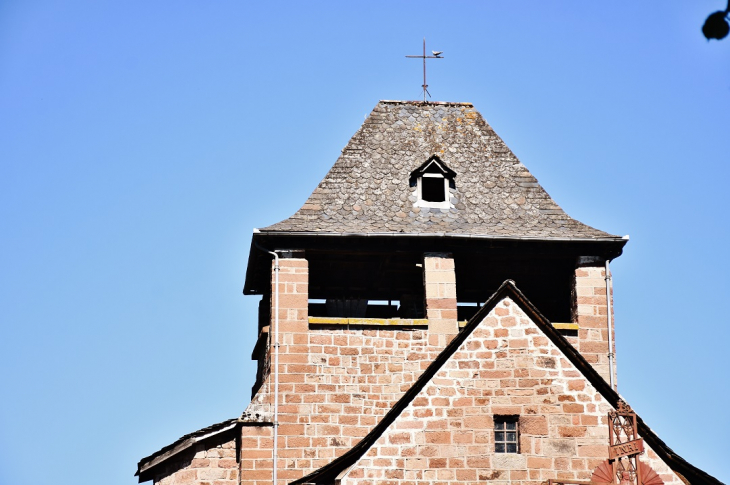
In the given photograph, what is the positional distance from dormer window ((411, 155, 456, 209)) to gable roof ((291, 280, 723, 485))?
22.9 ft

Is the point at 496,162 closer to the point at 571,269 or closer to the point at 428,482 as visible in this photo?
the point at 571,269

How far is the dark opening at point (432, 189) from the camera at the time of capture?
23.0m

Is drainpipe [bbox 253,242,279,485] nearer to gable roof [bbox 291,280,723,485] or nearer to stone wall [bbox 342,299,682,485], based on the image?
gable roof [bbox 291,280,723,485]

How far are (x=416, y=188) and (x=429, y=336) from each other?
3111 mm

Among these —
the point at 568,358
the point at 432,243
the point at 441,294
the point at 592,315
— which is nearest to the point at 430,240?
the point at 432,243

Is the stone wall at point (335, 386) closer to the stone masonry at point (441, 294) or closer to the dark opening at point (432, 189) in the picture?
the stone masonry at point (441, 294)

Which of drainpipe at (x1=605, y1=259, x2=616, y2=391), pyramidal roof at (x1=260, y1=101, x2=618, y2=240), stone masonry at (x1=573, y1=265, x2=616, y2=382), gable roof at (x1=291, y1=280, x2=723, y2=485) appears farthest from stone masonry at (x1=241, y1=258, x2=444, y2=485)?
gable roof at (x1=291, y1=280, x2=723, y2=485)

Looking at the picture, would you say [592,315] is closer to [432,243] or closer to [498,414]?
[432,243]

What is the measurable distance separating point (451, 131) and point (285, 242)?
180 inches

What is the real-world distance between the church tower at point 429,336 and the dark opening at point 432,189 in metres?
0.03

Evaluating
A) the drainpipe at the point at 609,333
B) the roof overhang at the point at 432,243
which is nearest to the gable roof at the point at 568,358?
the drainpipe at the point at 609,333

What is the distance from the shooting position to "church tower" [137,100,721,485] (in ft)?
50.5

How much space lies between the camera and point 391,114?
24797 mm

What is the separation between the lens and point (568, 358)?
15.8 meters
